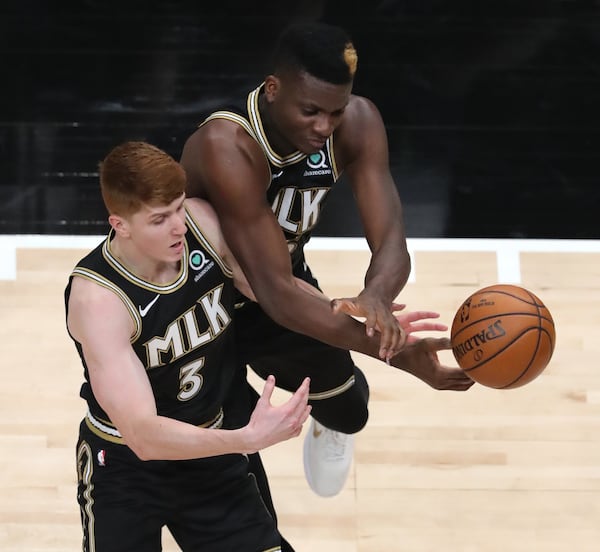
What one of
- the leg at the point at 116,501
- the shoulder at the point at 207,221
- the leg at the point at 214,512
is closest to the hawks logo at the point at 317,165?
the shoulder at the point at 207,221

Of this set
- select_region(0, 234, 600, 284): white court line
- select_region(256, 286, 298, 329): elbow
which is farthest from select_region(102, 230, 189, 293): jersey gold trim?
select_region(0, 234, 600, 284): white court line

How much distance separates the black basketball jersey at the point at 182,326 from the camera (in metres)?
3.13

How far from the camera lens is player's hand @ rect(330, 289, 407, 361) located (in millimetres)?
3242

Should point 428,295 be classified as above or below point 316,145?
below

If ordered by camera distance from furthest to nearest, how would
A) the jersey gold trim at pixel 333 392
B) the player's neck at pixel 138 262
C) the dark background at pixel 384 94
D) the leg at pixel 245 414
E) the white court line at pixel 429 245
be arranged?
the dark background at pixel 384 94 → the white court line at pixel 429 245 → the jersey gold trim at pixel 333 392 → the leg at pixel 245 414 → the player's neck at pixel 138 262

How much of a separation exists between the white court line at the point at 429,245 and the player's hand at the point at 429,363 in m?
2.08

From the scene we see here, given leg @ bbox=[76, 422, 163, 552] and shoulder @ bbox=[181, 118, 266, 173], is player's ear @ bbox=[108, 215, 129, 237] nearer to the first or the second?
shoulder @ bbox=[181, 118, 266, 173]

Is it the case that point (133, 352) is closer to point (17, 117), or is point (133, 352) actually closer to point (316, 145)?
point (316, 145)

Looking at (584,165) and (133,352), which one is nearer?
(133,352)

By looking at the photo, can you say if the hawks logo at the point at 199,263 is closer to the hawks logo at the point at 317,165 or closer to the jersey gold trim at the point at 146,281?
the jersey gold trim at the point at 146,281

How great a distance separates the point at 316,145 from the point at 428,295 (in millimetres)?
2155

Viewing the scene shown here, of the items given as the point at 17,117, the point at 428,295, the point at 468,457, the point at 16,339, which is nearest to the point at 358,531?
the point at 468,457

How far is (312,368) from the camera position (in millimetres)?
4031

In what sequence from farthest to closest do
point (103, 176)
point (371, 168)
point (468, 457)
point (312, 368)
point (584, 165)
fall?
point (584, 165), point (468, 457), point (312, 368), point (371, 168), point (103, 176)
